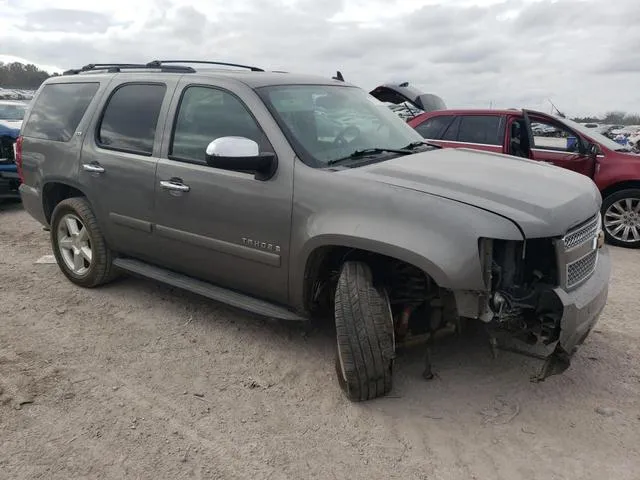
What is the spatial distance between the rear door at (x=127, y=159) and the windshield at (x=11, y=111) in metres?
6.96

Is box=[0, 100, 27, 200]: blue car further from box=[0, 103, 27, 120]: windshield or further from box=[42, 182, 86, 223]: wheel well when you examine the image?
box=[42, 182, 86, 223]: wheel well

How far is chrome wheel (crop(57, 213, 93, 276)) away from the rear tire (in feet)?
8.87

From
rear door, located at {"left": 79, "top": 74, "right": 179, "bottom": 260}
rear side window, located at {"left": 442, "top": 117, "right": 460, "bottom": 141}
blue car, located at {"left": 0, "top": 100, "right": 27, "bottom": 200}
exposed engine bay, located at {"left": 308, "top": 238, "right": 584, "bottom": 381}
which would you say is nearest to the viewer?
exposed engine bay, located at {"left": 308, "top": 238, "right": 584, "bottom": 381}

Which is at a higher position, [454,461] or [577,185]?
[577,185]

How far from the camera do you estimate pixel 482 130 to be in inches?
287

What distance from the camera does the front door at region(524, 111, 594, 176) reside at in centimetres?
686

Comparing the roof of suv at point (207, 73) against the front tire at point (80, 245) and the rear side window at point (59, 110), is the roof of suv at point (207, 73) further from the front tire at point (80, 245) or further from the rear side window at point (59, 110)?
the front tire at point (80, 245)

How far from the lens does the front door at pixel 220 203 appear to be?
10.9 ft

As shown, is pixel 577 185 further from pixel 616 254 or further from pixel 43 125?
pixel 43 125

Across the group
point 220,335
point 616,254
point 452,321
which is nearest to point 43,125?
point 220,335

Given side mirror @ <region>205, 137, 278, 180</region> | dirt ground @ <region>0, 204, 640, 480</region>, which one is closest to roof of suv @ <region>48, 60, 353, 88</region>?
side mirror @ <region>205, 137, 278, 180</region>

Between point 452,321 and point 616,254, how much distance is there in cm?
419

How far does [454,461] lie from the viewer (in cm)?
262

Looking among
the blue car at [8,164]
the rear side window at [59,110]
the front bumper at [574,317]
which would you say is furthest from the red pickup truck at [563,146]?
the blue car at [8,164]
